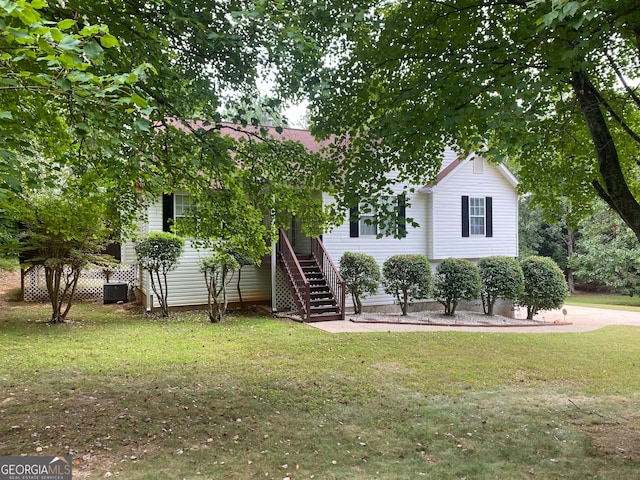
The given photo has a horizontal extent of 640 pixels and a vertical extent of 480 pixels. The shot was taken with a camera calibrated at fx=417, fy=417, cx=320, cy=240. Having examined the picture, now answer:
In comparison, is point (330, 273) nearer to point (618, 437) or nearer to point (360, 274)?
point (360, 274)

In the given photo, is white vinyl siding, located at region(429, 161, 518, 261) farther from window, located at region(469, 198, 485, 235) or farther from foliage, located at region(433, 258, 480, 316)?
foliage, located at region(433, 258, 480, 316)

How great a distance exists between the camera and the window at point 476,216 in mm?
15383

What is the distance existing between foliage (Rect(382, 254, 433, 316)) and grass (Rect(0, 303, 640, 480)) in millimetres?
3825

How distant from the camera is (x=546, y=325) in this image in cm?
1249

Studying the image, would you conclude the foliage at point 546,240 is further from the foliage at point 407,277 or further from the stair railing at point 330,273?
the stair railing at point 330,273

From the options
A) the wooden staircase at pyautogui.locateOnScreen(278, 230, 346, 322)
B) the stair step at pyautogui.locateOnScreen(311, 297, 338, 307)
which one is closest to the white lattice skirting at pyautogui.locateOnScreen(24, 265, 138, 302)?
the wooden staircase at pyautogui.locateOnScreen(278, 230, 346, 322)

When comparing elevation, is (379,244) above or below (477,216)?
below

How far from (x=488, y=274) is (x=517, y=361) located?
6.34m

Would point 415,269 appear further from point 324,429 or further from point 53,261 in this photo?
point 53,261

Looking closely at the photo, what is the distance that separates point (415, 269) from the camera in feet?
42.7

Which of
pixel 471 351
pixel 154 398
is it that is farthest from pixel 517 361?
pixel 154 398

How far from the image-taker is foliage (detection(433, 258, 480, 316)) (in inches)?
517

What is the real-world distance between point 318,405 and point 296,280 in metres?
6.91

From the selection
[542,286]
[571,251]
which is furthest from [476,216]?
[571,251]
